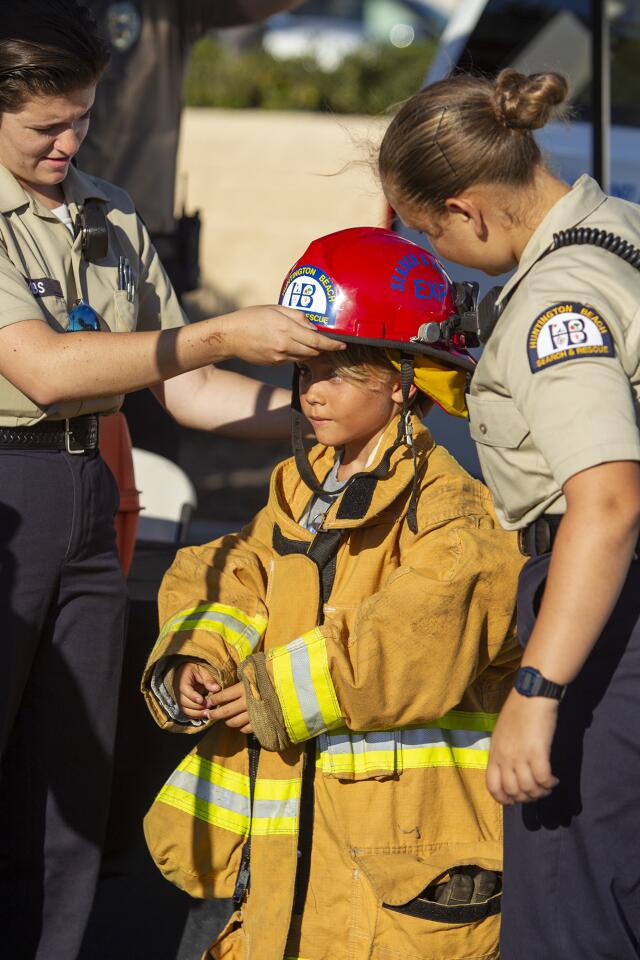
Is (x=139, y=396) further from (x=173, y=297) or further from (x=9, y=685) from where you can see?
(x=9, y=685)

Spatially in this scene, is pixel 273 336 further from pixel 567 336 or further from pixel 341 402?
pixel 567 336

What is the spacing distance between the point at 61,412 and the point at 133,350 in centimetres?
23

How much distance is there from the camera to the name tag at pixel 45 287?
8.43 ft

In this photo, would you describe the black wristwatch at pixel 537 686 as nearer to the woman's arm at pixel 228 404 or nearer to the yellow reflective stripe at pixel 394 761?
the yellow reflective stripe at pixel 394 761

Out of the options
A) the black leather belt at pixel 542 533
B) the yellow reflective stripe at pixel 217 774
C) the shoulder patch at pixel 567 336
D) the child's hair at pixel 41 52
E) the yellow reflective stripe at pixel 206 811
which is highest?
the child's hair at pixel 41 52

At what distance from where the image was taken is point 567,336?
75.0 inches

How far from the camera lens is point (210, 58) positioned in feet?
64.8

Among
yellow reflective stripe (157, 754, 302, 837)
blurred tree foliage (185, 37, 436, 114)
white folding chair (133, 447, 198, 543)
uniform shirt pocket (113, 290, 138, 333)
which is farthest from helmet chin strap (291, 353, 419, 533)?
blurred tree foliage (185, 37, 436, 114)

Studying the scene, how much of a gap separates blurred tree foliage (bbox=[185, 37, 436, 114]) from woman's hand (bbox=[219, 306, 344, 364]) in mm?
17217

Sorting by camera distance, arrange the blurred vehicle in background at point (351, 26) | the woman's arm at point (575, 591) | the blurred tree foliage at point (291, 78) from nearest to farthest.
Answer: the woman's arm at point (575, 591), the blurred tree foliage at point (291, 78), the blurred vehicle in background at point (351, 26)

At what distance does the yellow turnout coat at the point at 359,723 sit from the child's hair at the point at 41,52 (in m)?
0.98

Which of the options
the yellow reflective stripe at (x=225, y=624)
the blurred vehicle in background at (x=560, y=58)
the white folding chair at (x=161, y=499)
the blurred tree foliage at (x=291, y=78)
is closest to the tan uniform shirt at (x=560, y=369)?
the yellow reflective stripe at (x=225, y=624)

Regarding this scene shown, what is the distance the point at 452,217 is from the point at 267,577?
3.11 ft

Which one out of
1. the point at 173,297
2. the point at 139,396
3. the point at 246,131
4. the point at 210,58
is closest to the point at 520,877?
the point at 173,297
